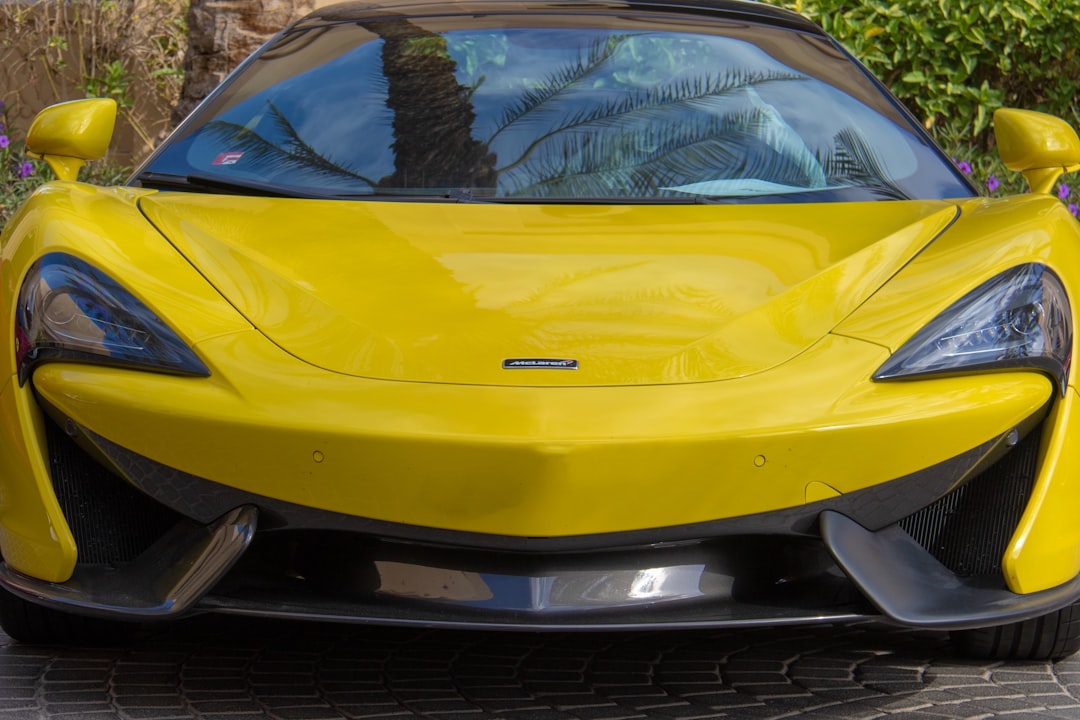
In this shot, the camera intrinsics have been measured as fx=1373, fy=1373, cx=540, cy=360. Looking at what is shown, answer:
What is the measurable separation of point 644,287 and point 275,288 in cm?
66

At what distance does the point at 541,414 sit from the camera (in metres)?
2.15

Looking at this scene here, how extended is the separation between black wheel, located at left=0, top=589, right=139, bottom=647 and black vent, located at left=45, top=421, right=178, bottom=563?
1.41 ft

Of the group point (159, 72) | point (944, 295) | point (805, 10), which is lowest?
point (159, 72)

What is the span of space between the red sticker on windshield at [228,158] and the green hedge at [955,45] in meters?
5.04

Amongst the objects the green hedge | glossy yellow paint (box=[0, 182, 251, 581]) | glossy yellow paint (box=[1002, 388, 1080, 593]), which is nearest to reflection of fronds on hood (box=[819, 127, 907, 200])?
glossy yellow paint (box=[1002, 388, 1080, 593])

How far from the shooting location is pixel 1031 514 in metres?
2.31

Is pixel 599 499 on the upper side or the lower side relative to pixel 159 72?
upper

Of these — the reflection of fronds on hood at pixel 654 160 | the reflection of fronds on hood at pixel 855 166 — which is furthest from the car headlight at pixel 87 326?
the reflection of fronds on hood at pixel 855 166

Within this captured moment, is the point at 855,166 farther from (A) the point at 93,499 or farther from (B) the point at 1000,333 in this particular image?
(A) the point at 93,499

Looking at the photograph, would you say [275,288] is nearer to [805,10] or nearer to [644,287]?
[644,287]

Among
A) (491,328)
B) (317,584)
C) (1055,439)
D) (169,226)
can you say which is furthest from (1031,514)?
(169,226)

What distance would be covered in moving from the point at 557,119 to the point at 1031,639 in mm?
1535

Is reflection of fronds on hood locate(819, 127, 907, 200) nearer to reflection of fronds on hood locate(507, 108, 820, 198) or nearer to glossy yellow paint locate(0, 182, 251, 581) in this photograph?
reflection of fronds on hood locate(507, 108, 820, 198)

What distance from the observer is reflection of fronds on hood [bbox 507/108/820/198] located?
301 centimetres
